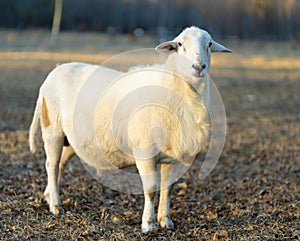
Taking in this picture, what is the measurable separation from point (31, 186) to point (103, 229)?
1.86m

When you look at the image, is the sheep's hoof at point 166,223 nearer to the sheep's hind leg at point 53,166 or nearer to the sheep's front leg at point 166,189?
the sheep's front leg at point 166,189

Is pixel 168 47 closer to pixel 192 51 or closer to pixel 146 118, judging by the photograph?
pixel 192 51

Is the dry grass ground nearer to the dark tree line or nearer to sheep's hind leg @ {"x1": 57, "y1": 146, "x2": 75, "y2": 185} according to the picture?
sheep's hind leg @ {"x1": 57, "y1": 146, "x2": 75, "y2": 185}

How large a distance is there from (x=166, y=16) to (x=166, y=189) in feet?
160

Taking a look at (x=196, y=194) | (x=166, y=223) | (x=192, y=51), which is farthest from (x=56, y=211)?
(x=192, y=51)

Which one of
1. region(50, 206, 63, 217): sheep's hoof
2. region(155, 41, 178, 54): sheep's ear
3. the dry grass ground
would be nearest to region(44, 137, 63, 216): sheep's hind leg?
region(50, 206, 63, 217): sheep's hoof

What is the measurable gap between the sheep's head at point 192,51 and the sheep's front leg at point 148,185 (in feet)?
3.11

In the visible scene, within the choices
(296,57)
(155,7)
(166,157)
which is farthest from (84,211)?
(155,7)

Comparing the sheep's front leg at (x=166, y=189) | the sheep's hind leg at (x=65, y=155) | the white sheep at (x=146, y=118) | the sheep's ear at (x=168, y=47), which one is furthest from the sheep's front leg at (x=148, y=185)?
the sheep's hind leg at (x=65, y=155)

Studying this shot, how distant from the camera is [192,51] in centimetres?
471

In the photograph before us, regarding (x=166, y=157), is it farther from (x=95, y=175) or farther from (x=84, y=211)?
(x=95, y=175)

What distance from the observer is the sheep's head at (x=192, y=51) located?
4.64 meters

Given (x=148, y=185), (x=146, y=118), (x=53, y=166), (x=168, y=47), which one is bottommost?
(x=53, y=166)

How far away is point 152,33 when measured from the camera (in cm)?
4869
